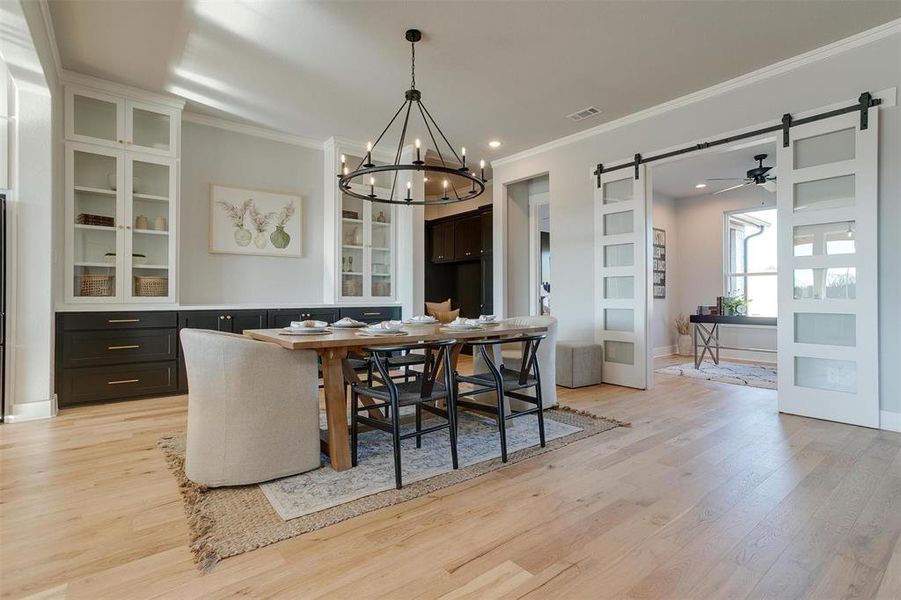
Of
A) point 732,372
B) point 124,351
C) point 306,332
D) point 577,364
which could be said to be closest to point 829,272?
point 577,364

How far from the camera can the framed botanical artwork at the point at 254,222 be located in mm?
4828

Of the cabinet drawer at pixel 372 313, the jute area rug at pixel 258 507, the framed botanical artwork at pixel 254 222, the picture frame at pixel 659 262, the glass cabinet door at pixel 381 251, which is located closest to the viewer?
the jute area rug at pixel 258 507

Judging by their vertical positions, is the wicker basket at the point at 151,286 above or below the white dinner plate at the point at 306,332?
above

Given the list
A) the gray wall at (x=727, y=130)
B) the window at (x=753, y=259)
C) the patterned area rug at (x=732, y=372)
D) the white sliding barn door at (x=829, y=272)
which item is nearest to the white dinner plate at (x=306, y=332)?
the gray wall at (x=727, y=130)

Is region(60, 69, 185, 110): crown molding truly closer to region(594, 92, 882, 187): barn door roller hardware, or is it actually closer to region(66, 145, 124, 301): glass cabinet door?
region(66, 145, 124, 301): glass cabinet door

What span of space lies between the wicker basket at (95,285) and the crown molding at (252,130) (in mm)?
1808

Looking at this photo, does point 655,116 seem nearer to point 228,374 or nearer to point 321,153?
point 321,153

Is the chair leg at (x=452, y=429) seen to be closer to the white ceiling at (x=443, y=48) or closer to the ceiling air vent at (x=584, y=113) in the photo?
the white ceiling at (x=443, y=48)

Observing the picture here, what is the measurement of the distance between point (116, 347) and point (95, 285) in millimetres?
571

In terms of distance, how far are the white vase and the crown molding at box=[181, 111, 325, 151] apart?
20.5 feet

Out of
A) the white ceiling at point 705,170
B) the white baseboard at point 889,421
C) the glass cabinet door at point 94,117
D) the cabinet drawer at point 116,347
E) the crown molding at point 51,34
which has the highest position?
the crown molding at point 51,34

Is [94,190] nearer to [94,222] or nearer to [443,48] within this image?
[94,222]

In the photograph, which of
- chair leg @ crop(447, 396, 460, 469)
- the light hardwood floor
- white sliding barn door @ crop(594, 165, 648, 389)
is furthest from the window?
chair leg @ crop(447, 396, 460, 469)

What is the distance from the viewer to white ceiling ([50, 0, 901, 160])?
2900 millimetres
